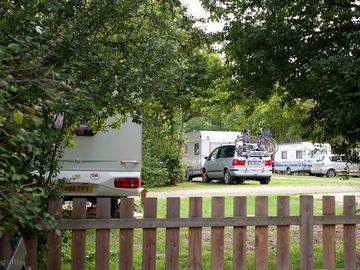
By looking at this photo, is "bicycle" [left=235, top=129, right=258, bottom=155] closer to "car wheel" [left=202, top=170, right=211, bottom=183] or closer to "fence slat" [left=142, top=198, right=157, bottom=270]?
"car wheel" [left=202, top=170, right=211, bottom=183]

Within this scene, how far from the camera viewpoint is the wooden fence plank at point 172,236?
4.93 metres

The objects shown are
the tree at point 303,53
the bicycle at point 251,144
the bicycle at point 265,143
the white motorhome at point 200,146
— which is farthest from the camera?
the white motorhome at point 200,146

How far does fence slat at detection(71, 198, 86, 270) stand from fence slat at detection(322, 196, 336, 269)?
240cm

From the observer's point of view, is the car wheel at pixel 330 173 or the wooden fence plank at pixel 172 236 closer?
the wooden fence plank at pixel 172 236

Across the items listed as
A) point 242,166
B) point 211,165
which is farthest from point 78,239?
point 211,165

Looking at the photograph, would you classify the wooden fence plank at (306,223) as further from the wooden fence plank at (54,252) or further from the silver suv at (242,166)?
the silver suv at (242,166)

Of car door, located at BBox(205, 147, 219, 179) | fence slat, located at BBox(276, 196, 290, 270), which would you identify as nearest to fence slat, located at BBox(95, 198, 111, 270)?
fence slat, located at BBox(276, 196, 290, 270)

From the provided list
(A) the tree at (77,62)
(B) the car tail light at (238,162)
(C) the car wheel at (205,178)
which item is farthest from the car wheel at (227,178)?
(A) the tree at (77,62)

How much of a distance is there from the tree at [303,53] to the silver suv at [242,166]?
15089 millimetres

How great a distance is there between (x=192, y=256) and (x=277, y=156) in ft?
118

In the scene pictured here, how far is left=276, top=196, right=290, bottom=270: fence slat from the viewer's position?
5176 mm

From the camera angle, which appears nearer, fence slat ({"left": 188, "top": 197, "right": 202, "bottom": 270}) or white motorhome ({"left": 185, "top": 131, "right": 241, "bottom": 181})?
fence slat ({"left": 188, "top": 197, "right": 202, "bottom": 270})

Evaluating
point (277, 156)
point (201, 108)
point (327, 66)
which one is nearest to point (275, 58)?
point (327, 66)

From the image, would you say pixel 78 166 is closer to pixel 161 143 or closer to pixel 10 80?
pixel 10 80
